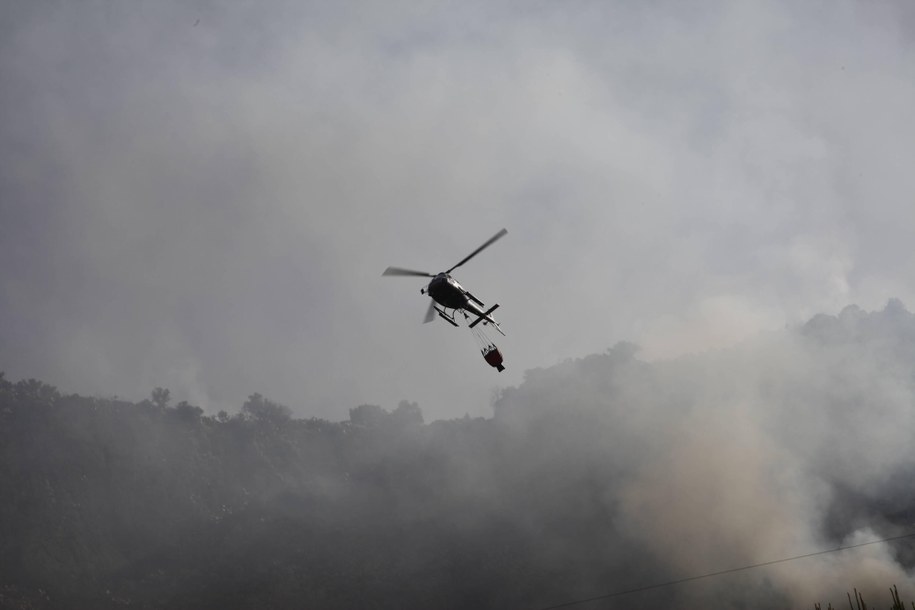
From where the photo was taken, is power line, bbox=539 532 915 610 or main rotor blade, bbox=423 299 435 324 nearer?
main rotor blade, bbox=423 299 435 324

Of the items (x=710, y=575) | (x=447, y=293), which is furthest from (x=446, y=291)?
(x=710, y=575)

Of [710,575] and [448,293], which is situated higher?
[448,293]

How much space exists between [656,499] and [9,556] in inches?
2617

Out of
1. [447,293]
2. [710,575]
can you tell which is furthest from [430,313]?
[710,575]

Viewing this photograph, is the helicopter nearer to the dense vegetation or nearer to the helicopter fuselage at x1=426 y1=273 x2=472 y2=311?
the helicopter fuselage at x1=426 y1=273 x2=472 y2=311

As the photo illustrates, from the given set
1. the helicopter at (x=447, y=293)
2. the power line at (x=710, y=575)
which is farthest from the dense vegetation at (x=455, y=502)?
the helicopter at (x=447, y=293)

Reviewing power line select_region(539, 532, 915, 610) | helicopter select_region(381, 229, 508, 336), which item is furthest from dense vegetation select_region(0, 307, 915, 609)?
helicopter select_region(381, 229, 508, 336)

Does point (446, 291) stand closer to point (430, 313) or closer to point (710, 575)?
point (430, 313)

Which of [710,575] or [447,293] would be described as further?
[710,575]

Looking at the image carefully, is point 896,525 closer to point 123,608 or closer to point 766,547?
point 766,547

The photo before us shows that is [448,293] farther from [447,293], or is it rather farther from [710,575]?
[710,575]

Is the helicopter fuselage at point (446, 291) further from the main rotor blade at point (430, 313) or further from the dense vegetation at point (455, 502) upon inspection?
the dense vegetation at point (455, 502)

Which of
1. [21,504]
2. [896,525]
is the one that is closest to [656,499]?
[896,525]

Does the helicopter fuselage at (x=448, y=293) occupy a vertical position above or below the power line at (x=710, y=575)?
above
